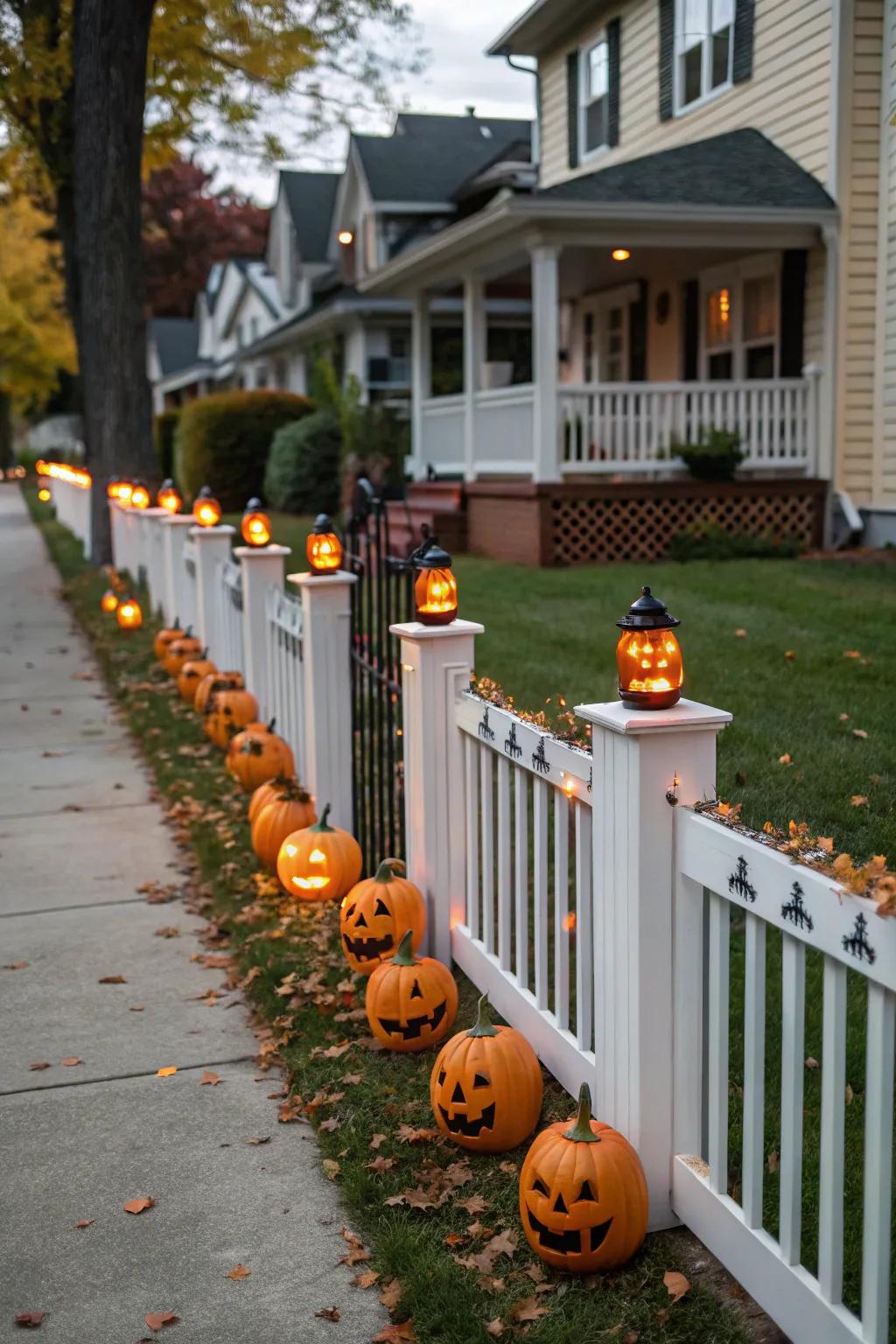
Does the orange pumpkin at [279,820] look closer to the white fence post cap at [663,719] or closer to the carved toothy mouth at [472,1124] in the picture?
the carved toothy mouth at [472,1124]

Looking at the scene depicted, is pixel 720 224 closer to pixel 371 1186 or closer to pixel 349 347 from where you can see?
pixel 371 1186

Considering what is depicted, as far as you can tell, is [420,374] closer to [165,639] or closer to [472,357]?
[472,357]

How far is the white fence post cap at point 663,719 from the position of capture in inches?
111

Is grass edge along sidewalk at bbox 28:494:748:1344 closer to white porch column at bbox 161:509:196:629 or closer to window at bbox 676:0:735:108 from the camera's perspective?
white porch column at bbox 161:509:196:629

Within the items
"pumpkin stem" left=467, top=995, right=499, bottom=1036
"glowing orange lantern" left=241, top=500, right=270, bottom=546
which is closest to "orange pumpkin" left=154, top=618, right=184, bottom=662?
"glowing orange lantern" left=241, top=500, right=270, bottom=546

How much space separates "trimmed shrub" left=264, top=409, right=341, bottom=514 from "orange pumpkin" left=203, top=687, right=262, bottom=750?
13.9 metres

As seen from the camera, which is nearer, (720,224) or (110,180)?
(720,224)

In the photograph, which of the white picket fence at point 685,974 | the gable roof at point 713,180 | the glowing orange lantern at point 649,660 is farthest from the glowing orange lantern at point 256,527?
the gable roof at point 713,180

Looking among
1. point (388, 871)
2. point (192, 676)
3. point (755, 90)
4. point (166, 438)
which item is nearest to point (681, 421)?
point (755, 90)

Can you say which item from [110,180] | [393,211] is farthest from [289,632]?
[393,211]

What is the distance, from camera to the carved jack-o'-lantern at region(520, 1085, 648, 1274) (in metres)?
2.84

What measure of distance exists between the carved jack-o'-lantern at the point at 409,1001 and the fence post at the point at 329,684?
6.11ft

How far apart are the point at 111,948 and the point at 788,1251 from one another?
10.5ft

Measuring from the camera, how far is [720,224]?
44.8ft
